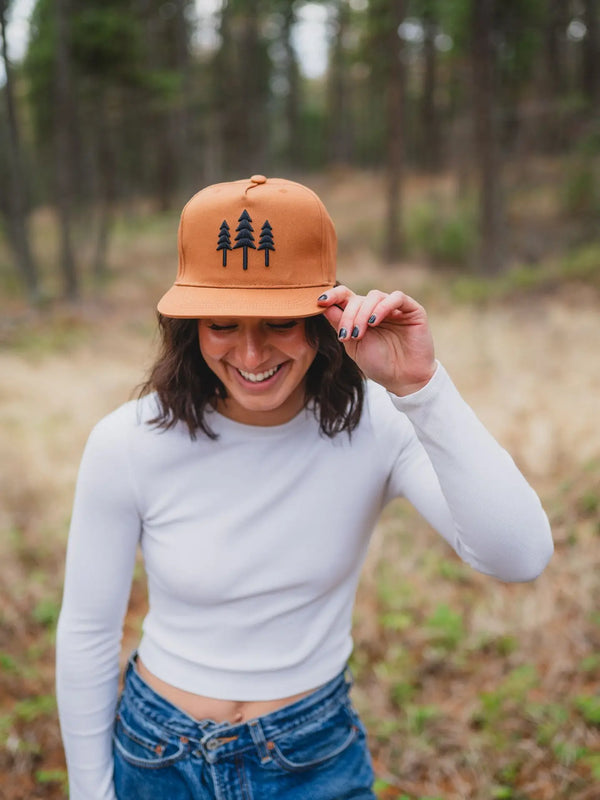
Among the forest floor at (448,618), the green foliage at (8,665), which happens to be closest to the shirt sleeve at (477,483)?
the forest floor at (448,618)

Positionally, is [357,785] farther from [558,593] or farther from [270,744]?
[558,593]

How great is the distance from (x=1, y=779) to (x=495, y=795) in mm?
1797

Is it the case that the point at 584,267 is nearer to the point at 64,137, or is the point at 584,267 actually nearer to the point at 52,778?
the point at 64,137

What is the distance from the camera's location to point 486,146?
1201 centimetres

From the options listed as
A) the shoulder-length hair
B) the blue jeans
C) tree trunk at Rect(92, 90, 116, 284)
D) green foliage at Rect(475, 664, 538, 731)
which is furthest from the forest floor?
tree trunk at Rect(92, 90, 116, 284)

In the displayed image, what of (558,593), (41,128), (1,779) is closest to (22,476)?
(1,779)

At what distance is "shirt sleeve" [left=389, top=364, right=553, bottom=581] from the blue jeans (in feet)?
1.83

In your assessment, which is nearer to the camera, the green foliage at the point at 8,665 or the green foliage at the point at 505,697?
the green foliage at the point at 505,697

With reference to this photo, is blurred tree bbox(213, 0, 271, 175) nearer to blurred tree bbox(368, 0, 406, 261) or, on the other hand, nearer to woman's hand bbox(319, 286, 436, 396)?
blurred tree bbox(368, 0, 406, 261)

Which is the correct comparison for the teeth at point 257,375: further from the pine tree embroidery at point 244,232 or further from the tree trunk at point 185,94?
the tree trunk at point 185,94

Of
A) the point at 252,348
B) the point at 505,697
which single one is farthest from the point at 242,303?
the point at 505,697

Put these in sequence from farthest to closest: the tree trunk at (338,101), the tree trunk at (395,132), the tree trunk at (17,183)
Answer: the tree trunk at (338,101) → the tree trunk at (395,132) → the tree trunk at (17,183)

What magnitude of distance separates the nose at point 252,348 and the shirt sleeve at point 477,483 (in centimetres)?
28

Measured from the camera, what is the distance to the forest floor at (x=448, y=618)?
2.60 meters
